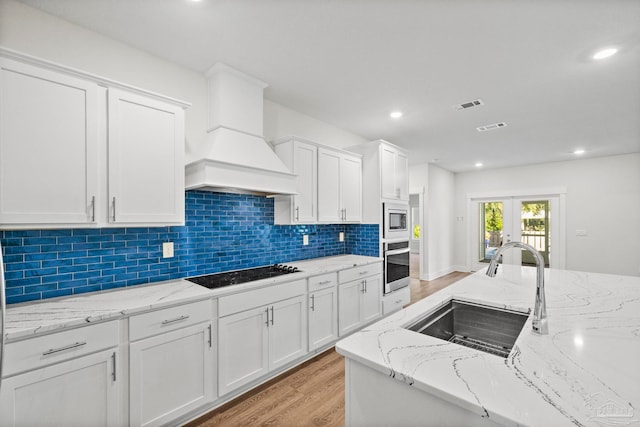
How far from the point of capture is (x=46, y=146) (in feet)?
5.21

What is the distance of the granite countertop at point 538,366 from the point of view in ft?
2.46

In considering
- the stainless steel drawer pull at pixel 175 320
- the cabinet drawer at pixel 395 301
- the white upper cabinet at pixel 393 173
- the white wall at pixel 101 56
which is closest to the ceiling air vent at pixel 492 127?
the white upper cabinet at pixel 393 173

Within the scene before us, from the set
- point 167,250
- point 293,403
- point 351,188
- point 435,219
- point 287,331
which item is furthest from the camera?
point 435,219

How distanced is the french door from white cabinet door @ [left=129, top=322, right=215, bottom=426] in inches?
227

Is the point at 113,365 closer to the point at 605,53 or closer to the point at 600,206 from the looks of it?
the point at 605,53

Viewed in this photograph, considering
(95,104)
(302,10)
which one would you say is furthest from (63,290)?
(302,10)

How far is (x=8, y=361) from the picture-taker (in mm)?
1298

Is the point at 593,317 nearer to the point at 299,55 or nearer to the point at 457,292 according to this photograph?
the point at 457,292

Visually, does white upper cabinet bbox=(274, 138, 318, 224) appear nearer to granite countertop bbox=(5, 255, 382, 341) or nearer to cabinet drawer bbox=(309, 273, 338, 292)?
cabinet drawer bbox=(309, 273, 338, 292)

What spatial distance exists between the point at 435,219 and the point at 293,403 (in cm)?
537

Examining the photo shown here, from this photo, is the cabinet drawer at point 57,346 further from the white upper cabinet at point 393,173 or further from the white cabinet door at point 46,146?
the white upper cabinet at point 393,173

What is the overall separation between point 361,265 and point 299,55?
2.27 meters

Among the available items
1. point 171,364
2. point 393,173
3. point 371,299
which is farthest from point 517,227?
point 171,364

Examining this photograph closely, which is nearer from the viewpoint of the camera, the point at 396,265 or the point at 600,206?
the point at 396,265
